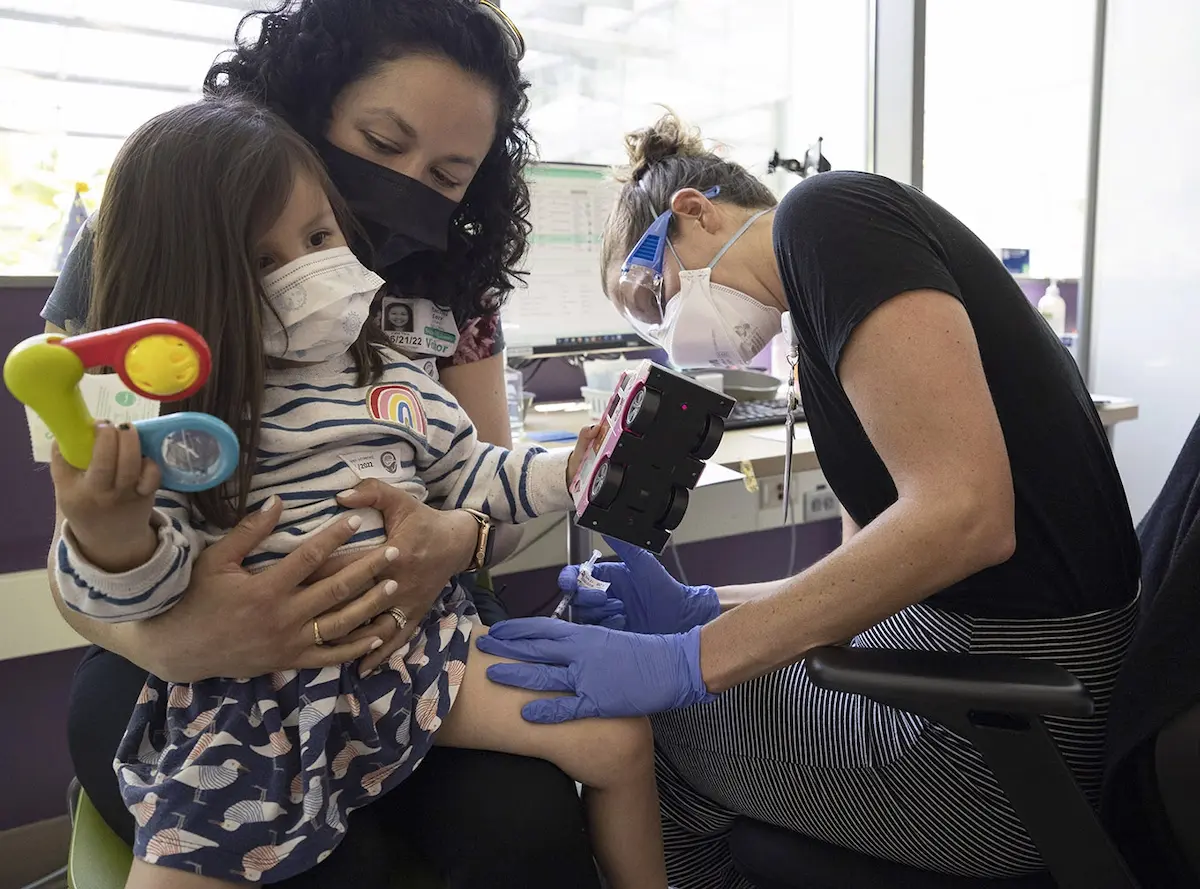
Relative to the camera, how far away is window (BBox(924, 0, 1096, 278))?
291 cm

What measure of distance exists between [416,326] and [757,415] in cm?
95

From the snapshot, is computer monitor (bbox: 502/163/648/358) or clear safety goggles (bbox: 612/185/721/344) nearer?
clear safety goggles (bbox: 612/185/721/344)

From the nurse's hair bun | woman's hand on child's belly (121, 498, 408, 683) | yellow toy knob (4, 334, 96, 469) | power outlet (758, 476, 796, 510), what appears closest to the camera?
yellow toy knob (4, 334, 96, 469)

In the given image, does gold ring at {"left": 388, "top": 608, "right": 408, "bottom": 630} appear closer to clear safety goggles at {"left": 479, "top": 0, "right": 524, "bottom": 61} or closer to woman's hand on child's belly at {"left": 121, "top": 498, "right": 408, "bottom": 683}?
woman's hand on child's belly at {"left": 121, "top": 498, "right": 408, "bottom": 683}

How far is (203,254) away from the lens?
807mm

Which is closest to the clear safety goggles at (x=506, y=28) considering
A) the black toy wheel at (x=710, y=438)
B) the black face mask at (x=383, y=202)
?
the black face mask at (x=383, y=202)

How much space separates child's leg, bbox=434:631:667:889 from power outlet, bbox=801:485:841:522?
1520mm

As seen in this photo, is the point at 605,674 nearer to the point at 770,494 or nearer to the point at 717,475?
the point at 717,475

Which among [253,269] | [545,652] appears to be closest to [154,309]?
[253,269]

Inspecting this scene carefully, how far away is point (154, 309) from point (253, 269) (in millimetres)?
98

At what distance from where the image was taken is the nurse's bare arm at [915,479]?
2.68ft

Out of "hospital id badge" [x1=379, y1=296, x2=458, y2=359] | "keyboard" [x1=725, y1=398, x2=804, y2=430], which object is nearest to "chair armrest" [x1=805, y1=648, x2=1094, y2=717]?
"hospital id badge" [x1=379, y1=296, x2=458, y2=359]

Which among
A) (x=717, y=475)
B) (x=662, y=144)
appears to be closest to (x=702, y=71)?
(x=662, y=144)

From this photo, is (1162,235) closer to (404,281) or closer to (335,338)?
(404,281)
